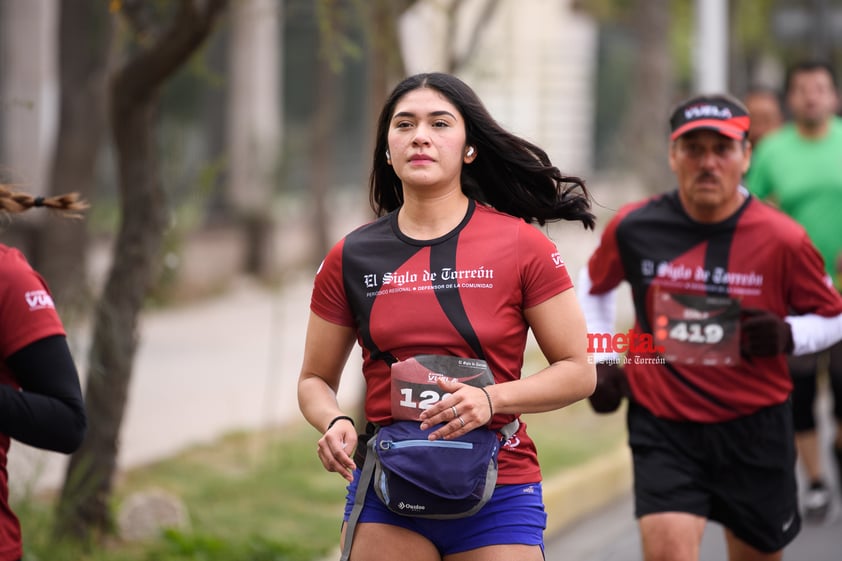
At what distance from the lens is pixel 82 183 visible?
9.80 metres

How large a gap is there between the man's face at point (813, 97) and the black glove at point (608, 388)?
3.61 m

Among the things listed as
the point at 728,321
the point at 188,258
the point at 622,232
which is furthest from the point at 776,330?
the point at 188,258

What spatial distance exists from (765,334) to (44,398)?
8.22 feet

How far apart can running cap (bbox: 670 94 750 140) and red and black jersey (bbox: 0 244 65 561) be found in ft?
8.22

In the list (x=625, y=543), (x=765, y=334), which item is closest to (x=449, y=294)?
(x=765, y=334)

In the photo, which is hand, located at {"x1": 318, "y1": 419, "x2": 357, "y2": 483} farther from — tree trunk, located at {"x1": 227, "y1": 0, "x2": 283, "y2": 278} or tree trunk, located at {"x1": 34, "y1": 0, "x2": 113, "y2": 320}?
tree trunk, located at {"x1": 227, "y1": 0, "x2": 283, "y2": 278}

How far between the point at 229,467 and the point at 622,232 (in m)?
4.30

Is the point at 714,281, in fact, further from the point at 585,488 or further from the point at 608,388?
the point at 585,488

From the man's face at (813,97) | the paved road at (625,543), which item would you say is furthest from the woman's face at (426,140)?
the man's face at (813,97)

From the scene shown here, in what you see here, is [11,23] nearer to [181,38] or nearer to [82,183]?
[82,183]

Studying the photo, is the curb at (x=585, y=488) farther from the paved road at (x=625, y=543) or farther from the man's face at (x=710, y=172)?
the man's face at (x=710, y=172)

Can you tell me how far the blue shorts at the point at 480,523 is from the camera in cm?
361

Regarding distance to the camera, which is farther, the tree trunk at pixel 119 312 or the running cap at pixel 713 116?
the tree trunk at pixel 119 312

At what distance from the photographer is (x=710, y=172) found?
4977 mm
